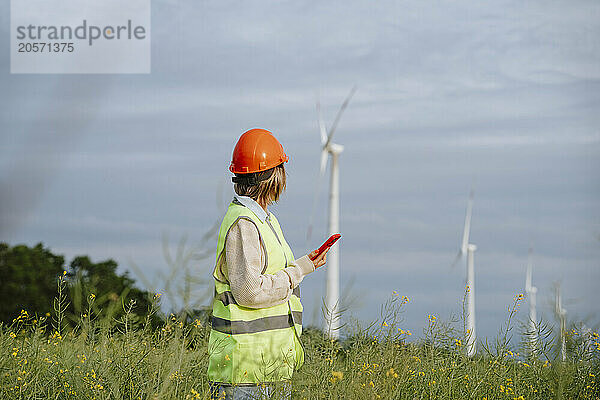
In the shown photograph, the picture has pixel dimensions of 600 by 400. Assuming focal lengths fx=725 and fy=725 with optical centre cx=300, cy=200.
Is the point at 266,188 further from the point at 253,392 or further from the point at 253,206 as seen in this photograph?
the point at 253,392

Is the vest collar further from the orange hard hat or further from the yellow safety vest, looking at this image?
the orange hard hat

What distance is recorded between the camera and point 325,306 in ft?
14.8

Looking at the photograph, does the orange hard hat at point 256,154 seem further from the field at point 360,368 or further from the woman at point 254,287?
the field at point 360,368

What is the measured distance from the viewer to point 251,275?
3.66m

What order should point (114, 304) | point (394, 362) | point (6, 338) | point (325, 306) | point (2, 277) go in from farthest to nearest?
point (2, 277), point (6, 338), point (394, 362), point (325, 306), point (114, 304)

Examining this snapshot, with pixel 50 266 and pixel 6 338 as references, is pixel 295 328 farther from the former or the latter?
pixel 50 266

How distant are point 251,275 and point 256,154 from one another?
676 millimetres

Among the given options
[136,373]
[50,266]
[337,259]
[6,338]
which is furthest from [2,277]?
[136,373]

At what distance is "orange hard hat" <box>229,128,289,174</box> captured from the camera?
3918 millimetres

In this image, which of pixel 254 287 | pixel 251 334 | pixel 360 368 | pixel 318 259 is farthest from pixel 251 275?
pixel 360 368

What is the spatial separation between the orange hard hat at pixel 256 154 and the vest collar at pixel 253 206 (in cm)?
15

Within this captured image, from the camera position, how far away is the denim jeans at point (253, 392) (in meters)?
3.80

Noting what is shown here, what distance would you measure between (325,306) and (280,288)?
0.84 metres

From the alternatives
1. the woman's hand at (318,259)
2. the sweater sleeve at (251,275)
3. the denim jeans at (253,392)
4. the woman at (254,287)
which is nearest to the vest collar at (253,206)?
the woman at (254,287)
